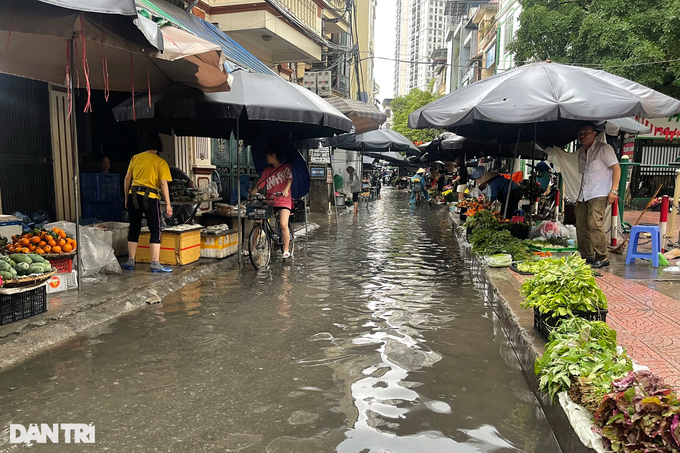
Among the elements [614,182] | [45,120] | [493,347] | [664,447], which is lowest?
[493,347]

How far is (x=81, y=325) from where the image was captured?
4.99 meters

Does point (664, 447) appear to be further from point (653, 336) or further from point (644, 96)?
point (644, 96)

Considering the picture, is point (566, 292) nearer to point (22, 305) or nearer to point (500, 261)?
point (500, 261)

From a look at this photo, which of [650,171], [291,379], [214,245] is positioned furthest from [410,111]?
[291,379]

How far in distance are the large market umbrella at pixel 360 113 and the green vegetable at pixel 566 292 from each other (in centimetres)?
701

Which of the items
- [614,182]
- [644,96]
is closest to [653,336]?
[614,182]

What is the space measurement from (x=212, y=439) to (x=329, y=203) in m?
15.9

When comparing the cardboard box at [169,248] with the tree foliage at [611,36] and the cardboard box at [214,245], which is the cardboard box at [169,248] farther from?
the tree foliage at [611,36]

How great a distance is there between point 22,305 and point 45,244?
109cm

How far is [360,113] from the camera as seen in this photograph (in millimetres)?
10891

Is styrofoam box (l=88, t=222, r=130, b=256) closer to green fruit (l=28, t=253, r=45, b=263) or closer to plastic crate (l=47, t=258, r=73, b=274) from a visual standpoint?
plastic crate (l=47, t=258, r=73, b=274)

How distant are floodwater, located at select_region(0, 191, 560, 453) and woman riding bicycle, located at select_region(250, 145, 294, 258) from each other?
214cm

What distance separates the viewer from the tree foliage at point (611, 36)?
Answer: 14551 mm

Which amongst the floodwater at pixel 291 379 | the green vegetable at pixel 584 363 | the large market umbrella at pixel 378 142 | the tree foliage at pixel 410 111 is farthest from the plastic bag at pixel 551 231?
the tree foliage at pixel 410 111
